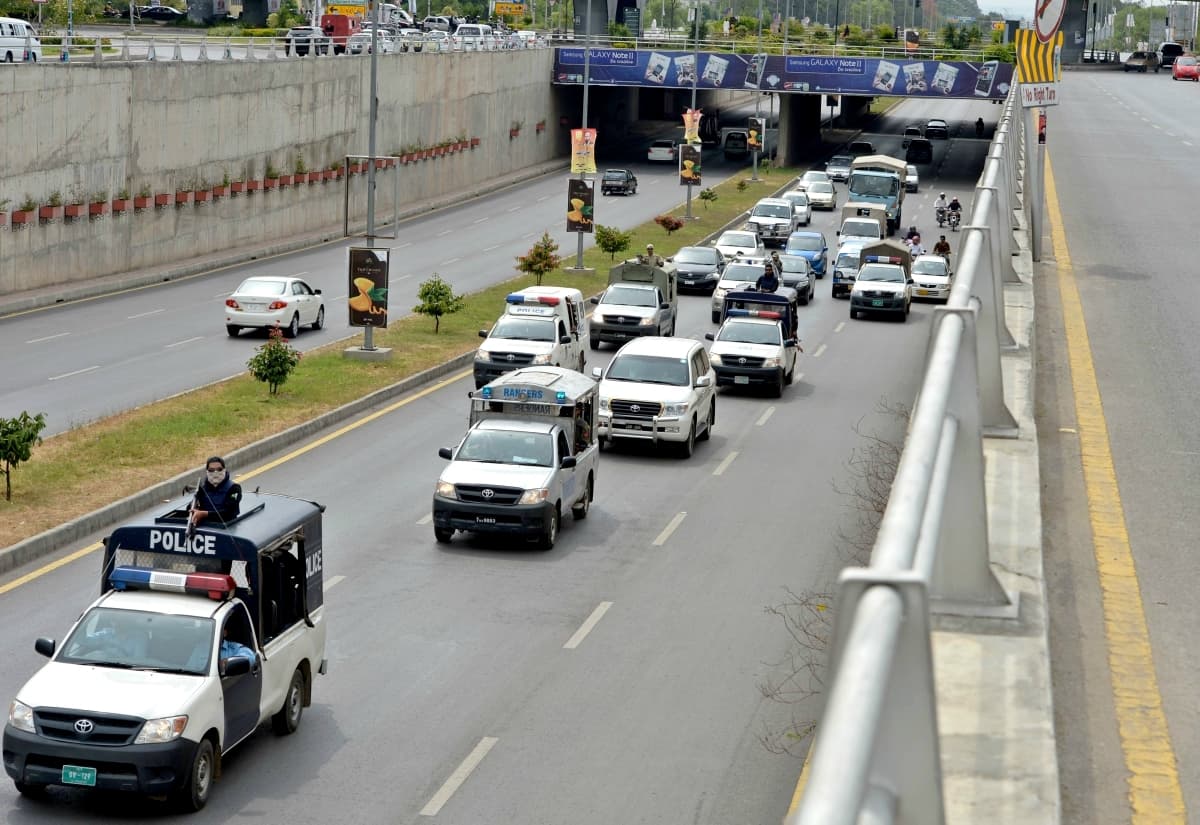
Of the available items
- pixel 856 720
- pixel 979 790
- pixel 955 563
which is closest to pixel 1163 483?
pixel 955 563

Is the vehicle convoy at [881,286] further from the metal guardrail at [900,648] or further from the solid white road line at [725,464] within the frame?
the metal guardrail at [900,648]

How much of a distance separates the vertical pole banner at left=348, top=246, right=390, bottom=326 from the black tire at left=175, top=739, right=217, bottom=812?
24388mm

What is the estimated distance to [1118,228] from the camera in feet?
113

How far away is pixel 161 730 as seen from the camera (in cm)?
1376

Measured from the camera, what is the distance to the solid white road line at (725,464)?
3020 centimetres

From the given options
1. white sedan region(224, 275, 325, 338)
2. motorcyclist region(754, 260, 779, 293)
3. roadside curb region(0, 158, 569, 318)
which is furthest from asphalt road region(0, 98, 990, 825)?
motorcyclist region(754, 260, 779, 293)

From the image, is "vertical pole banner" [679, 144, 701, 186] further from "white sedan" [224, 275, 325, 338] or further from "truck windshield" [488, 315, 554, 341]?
"truck windshield" [488, 315, 554, 341]

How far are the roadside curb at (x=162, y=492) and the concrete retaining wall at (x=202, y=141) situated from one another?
6371 mm

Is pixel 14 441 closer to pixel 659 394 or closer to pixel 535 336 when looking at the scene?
pixel 659 394

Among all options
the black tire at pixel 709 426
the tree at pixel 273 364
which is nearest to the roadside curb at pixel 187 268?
the tree at pixel 273 364

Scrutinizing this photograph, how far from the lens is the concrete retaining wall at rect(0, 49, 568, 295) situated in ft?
161

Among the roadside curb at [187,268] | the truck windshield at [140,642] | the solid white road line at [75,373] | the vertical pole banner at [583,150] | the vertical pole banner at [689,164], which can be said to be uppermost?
the vertical pole banner at [583,150]

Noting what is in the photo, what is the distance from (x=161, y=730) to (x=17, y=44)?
4303 centimetres

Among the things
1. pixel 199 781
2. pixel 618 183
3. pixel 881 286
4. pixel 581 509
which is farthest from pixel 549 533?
pixel 618 183
